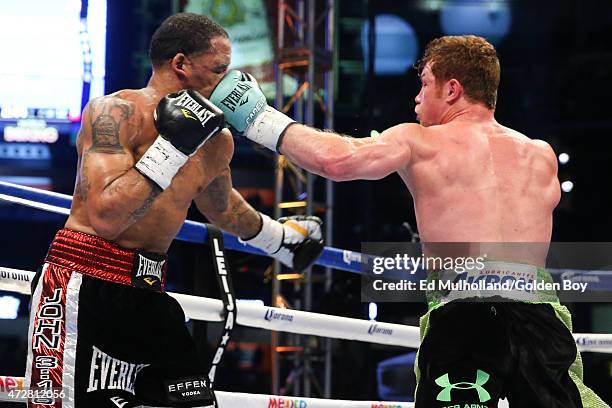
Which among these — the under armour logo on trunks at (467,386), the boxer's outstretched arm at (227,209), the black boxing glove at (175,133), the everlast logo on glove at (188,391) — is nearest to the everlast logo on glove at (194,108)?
the black boxing glove at (175,133)

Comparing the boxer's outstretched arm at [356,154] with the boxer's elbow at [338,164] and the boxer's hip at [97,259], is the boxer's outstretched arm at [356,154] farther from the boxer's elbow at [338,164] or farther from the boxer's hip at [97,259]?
the boxer's hip at [97,259]

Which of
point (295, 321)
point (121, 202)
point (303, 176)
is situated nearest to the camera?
point (121, 202)

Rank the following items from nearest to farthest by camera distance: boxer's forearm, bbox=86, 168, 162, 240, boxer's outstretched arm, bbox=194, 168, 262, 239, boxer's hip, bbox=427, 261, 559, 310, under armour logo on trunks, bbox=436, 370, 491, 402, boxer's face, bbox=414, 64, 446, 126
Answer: under armour logo on trunks, bbox=436, 370, 491, 402 < boxer's hip, bbox=427, 261, 559, 310 < boxer's forearm, bbox=86, 168, 162, 240 < boxer's face, bbox=414, 64, 446, 126 < boxer's outstretched arm, bbox=194, 168, 262, 239

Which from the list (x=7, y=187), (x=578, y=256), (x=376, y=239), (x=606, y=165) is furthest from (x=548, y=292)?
(x=606, y=165)

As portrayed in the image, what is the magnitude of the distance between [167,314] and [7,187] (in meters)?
0.76

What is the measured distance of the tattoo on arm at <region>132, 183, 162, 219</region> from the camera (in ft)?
7.33

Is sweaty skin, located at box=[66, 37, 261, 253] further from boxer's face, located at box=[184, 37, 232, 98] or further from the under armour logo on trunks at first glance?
the under armour logo on trunks

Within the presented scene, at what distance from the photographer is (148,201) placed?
2.25 m

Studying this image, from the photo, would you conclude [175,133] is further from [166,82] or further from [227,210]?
[227,210]

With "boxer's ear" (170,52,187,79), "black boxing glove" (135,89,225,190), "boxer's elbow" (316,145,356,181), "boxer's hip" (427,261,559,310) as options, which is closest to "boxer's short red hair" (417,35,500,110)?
"boxer's elbow" (316,145,356,181)

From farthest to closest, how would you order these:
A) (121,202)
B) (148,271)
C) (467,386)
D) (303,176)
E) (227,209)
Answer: (303,176), (227,209), (148,271), (121,202), (467,386)

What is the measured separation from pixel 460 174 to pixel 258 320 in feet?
3.24

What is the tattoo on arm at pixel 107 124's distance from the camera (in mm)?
2287

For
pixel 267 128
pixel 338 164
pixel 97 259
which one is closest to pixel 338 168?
pixel 338 164
